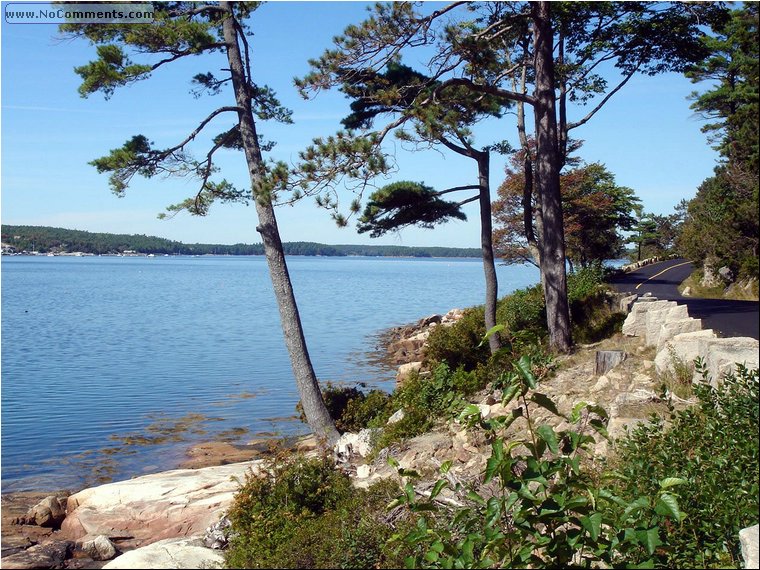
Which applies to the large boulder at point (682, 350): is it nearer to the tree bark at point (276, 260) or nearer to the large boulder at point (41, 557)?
the tree bark at point (276, 260)

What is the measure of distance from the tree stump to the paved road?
124cm

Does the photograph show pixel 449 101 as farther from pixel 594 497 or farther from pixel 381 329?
pixel 381 329

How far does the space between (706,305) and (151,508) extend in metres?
9.20

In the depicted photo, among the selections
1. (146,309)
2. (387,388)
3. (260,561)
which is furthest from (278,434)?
(146,309)

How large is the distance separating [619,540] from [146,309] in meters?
51.1

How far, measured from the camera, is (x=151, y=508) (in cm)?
977

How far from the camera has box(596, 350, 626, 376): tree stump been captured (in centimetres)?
1062

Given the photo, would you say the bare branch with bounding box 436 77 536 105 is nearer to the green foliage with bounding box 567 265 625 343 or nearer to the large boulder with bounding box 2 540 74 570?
the green foliage with bounding box 567 265 625 343

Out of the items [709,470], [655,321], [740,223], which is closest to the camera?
[709,470]

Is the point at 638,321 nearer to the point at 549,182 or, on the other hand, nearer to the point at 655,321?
the point at 655,321

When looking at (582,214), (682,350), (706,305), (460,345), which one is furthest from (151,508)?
(582,214)

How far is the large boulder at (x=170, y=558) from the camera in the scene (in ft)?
18.7

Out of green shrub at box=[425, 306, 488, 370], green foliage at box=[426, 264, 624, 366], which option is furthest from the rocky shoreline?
green shrub at box=[425, 306, 488, 370]

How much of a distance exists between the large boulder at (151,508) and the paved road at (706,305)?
6.14 metres
